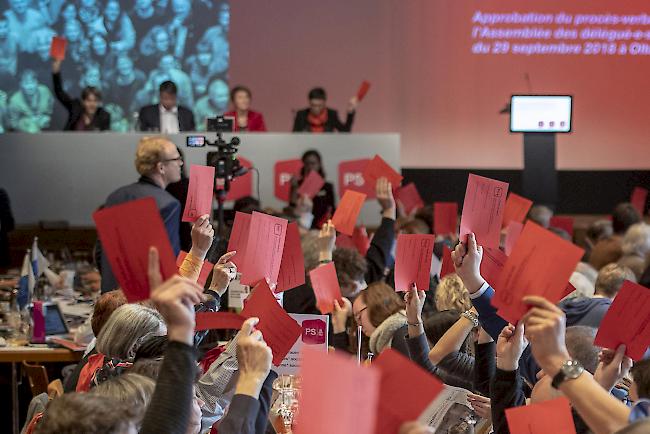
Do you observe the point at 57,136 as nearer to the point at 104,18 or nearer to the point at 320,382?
the point at 104,18

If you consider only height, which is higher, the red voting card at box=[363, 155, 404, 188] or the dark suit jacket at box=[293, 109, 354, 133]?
the dark suit jacket at box=[293, 109, 354, 133]

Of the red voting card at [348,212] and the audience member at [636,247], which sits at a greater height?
the red voting card at [348,212]

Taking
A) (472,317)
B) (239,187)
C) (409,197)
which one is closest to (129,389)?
(472,317)

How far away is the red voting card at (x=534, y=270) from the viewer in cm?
211

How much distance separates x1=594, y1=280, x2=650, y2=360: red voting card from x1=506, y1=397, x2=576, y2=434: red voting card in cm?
46

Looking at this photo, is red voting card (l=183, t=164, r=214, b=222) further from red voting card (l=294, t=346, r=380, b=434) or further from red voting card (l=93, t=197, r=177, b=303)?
red voting card (l=294, t=346, r=380, b=434)

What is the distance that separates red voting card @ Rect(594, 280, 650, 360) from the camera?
2629 mm

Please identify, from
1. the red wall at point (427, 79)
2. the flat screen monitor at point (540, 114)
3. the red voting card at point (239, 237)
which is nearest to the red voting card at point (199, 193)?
the red voting card at point (239, 237)

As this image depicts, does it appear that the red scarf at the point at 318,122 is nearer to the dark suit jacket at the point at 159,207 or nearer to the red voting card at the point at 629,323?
the dark suit jacket at the point at 159,207

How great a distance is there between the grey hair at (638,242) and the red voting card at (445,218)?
3.53 feet

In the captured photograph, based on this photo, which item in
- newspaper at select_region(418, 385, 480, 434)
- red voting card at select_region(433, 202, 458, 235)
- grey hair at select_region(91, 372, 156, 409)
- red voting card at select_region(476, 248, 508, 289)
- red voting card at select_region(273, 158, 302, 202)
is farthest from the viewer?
red voting card at select_region(273, 158, 302, 202)

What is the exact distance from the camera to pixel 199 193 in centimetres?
365

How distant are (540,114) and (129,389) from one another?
8333mm

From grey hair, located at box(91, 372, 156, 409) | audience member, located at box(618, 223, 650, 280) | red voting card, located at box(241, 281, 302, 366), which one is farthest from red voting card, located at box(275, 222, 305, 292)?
audience member, located at box(618, 223, 650, 280)
